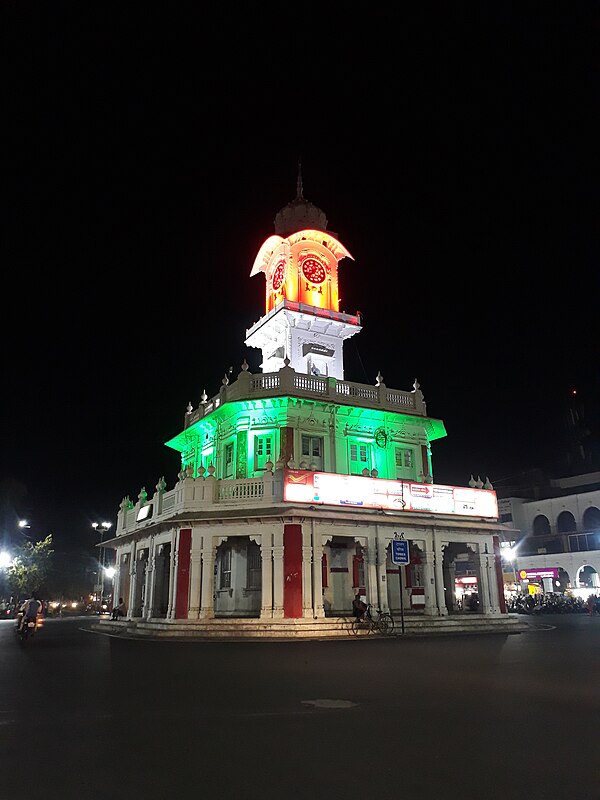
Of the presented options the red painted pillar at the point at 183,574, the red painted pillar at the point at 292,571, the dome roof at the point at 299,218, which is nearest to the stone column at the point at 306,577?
the red painted pillar at the point at 292,571

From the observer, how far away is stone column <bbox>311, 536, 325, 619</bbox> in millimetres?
23906

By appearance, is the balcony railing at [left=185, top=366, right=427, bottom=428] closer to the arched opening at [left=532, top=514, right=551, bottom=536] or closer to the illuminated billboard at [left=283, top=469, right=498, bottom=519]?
the illuminated billboard at [left=283, top=469, right=498, bottom=519]

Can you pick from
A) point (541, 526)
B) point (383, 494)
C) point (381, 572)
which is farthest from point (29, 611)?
point (541, 526)

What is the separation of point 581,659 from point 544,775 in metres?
10.4

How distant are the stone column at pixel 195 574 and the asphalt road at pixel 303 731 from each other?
1138 centimetres

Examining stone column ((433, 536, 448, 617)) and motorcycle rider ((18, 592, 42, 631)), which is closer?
motorcycle rider ((18, 592, 42, 631))

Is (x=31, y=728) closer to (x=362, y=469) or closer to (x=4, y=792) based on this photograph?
(x=4, y=792)

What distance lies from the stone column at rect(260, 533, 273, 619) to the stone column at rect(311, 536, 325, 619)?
1.74 m

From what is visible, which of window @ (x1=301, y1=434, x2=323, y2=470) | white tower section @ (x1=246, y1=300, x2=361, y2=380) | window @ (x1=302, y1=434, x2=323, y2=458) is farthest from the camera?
white tower section @ (x1=246, y1=300, x2=361, y2=380)

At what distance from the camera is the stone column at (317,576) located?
78.4 ft

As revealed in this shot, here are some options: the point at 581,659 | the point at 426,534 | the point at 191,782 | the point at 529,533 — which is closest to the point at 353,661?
the point at 581,659

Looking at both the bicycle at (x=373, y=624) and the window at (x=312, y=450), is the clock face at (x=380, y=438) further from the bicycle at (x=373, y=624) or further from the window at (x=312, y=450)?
the bicycle at (x=373, y=624)

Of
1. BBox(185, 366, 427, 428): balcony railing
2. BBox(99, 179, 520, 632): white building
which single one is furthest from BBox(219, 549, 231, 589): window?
BBox(185, 366, 427, 428): balcony railing

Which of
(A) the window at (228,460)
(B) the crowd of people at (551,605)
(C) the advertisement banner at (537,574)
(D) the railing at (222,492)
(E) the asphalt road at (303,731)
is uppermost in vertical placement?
(A) the window at (228,460)
